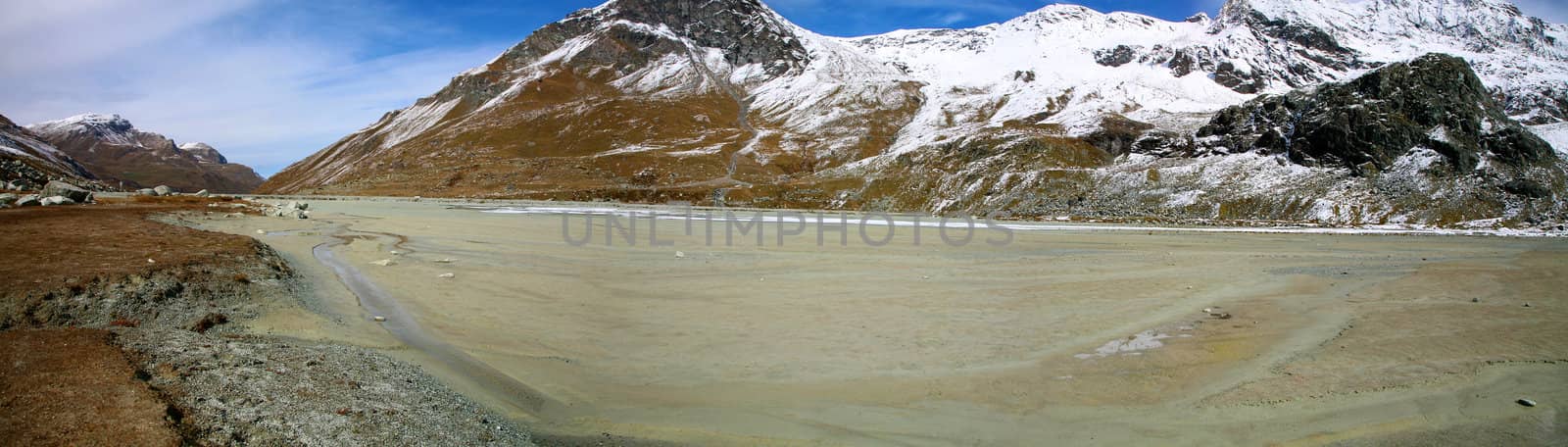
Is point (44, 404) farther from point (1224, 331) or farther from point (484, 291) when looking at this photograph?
point (1224, 331)

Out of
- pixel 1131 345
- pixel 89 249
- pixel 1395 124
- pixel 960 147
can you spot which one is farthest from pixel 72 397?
pixel 960 147

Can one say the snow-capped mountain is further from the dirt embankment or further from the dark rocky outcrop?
the dirt embankment

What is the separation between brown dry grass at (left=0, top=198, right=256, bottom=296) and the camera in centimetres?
1466

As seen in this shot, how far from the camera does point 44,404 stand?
691 centimetres

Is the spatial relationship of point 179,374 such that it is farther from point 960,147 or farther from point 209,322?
point 960,147

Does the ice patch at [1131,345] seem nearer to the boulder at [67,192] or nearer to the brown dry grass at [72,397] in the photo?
the brown dry grass at [72,397]

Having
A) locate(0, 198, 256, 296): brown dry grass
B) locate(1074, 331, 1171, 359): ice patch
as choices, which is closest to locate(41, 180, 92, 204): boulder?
Answer: locate(0, 198, 256, 296): brown dry grass

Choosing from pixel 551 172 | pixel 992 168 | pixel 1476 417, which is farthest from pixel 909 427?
pixel 551 172

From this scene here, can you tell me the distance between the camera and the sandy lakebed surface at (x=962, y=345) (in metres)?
9.81

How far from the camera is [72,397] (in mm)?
7211

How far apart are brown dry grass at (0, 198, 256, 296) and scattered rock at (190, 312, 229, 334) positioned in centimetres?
309

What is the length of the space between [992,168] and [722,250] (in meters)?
64.3

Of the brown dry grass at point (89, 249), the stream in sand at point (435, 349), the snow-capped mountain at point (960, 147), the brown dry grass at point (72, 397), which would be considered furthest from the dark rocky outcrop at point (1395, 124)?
the brown dry grass at point (89, 249)

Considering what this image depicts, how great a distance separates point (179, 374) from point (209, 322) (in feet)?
21.2
